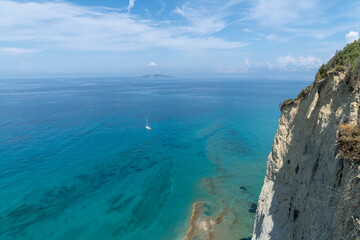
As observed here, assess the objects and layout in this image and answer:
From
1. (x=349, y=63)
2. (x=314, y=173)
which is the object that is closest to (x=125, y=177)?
A: (x=314, y=173)

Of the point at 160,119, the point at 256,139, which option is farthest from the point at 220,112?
the point at 256,139

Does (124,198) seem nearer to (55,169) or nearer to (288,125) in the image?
(55,169)

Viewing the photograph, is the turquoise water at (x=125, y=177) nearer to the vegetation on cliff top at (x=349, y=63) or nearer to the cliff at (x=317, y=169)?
the cliff at (x=317, y=169)

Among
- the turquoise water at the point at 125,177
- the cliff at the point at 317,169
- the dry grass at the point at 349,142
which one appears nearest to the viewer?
the cliff at the point at 317,169

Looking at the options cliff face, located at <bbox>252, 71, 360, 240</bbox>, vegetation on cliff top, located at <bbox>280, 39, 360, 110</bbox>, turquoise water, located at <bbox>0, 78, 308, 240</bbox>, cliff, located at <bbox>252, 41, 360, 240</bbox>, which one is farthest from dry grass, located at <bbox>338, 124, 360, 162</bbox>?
turquoise water, located at <bbox>0, 78, 308, 240</bbox>

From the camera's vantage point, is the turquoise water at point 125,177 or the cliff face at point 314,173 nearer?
the cliff face at point 314,173

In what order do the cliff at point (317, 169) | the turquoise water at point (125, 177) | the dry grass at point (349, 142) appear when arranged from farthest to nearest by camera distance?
the turquoise water at point (125, 177) → the dry grass at point (349, 142) → the cliff at point (317, 169)

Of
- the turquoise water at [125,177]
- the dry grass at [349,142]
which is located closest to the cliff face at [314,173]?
the dry grass at [349,142]
